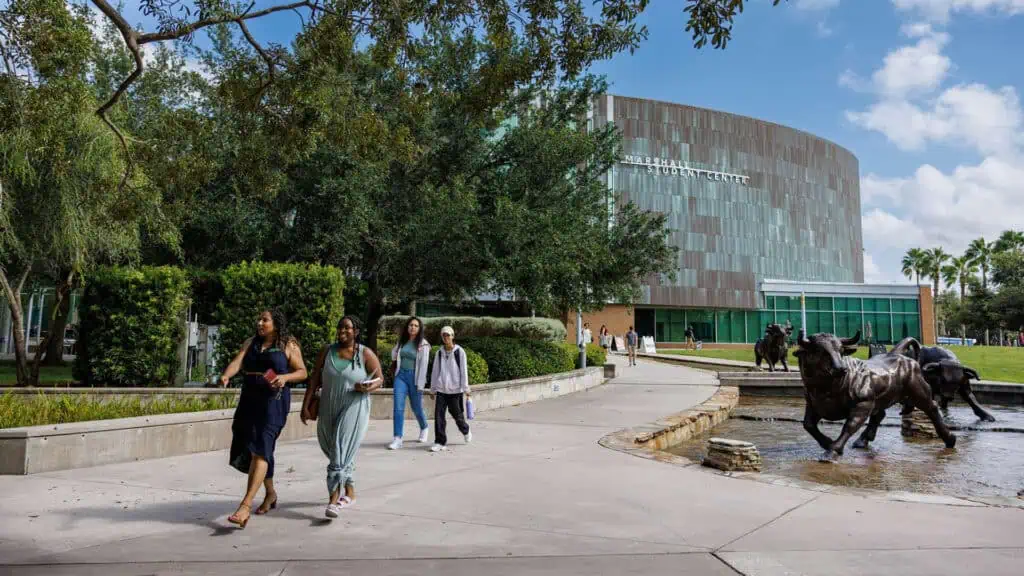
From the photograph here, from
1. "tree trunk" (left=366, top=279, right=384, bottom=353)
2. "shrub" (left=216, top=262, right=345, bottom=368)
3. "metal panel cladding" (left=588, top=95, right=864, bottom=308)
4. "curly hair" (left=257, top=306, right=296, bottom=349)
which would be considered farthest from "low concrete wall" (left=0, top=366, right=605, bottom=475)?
"metal panel cladding" (left=588, top=95, right=864, bottom=308)

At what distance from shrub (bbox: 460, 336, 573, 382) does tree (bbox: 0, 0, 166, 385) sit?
7.59 meters

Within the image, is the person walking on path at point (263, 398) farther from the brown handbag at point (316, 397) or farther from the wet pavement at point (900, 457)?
the wet pavement at point (900, 457)

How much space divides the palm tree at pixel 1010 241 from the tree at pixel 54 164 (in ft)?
278

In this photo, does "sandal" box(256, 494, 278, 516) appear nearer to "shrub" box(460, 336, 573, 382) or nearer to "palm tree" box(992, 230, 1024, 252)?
"shrub" box(460, 336, 573, 382)

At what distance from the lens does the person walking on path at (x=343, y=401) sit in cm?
552

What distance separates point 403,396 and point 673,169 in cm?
5702

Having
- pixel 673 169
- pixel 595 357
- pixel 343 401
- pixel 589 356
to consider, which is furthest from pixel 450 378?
pixel 673 169

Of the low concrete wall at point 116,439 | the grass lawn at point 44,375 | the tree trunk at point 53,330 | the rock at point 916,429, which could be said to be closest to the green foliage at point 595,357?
the rock at point 916,429

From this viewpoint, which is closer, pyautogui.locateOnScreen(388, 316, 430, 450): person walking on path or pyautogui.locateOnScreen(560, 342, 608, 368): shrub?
pyautogui.locateOnScreen(388, 316, 430, 450): person walking on path

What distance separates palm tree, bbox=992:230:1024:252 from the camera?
241 feet

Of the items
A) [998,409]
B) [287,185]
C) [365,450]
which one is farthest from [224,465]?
[998,409]

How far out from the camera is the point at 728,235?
64250 mm

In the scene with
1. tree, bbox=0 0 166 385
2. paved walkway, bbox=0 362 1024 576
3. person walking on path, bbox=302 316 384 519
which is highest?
tree, bbox=0 0 166 385

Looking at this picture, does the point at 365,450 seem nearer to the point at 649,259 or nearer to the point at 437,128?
the point at 437,128
